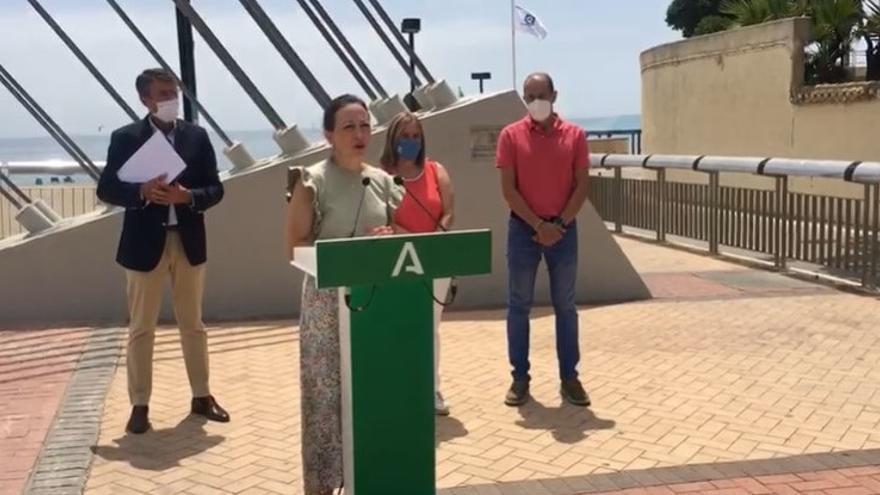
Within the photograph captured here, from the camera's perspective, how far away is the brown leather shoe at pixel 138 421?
5090 mm

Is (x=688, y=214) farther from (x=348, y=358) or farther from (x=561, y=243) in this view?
(x=348, y=358)

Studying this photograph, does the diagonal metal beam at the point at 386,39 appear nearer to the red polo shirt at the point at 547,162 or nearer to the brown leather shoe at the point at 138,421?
the red polo shirt at the point at 547,162

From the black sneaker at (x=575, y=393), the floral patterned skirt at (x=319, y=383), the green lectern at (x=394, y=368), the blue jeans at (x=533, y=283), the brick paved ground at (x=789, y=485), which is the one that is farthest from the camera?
the black sneaker at (x=575, y=393)

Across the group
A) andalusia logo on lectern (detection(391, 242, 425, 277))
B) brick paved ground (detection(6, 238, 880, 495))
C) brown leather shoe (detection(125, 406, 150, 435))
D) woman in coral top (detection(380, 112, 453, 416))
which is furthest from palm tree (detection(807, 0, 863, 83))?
andalusia logo on lectern (detection(391, 242, 425, 277))

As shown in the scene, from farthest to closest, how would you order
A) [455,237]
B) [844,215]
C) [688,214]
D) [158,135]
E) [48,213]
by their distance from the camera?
[688,214] → [844,215] → [48,213] → [158,135] → [455,237]

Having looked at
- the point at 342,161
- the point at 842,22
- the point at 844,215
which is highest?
the point at 842,22

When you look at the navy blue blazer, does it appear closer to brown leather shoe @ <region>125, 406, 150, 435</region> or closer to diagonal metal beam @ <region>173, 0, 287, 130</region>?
brown leather shoe @ <region>125, 406, 150, 435</region>

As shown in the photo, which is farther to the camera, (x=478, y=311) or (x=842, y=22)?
(x=842, y=22)

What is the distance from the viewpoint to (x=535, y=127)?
5.34 metres

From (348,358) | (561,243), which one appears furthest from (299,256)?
(561,243)

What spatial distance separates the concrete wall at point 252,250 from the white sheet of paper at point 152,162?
2989 millimetres

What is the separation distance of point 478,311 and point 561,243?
301cm

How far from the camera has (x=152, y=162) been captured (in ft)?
15.8

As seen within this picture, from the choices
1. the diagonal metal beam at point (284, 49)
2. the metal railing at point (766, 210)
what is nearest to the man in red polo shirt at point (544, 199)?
the diagonal metal beam at point (284, 49)
